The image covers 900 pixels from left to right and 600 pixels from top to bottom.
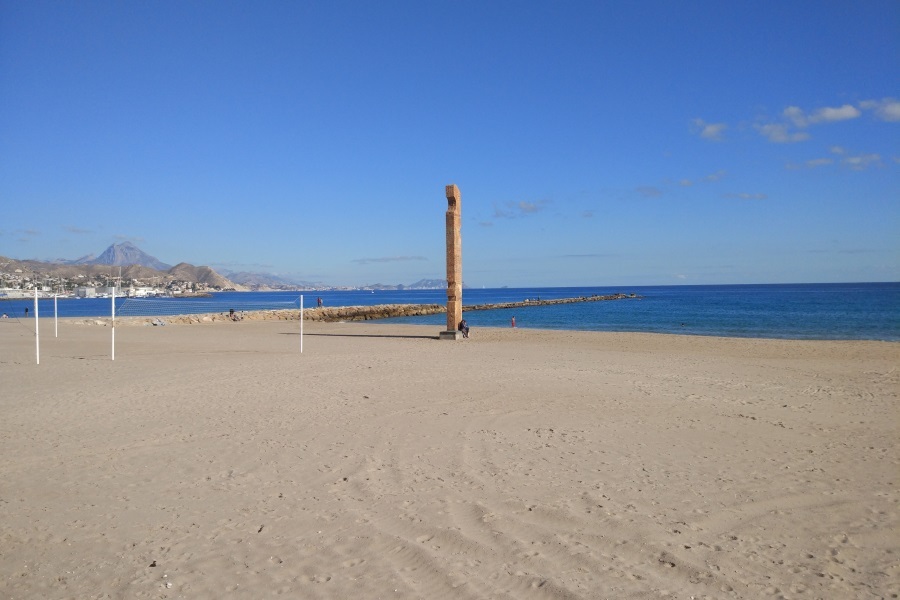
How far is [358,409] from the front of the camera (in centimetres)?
849

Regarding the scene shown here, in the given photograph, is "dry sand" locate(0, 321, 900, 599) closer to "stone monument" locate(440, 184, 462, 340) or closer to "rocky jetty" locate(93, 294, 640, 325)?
"stone monument" locate(440, 184, 462, 340)

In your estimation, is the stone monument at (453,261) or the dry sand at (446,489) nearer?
the dry sand at (446,489)

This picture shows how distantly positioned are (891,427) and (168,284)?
556 feet

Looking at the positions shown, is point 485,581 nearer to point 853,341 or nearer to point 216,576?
point 216,576

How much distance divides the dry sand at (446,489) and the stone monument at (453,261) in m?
10.6

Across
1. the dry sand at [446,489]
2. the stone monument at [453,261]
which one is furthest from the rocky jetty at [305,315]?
the dry sand at [446,489]

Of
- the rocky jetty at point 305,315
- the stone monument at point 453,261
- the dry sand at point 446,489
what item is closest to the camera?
the dry sand at point 446,489

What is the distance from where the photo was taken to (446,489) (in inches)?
200

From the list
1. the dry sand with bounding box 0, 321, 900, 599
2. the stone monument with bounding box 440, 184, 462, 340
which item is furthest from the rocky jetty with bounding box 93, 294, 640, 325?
the dry sand with bounding box 0, 321, 900, 599

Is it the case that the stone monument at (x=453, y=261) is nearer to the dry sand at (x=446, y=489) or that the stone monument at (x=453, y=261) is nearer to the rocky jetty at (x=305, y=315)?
the dry sand at (x=446, y=489)

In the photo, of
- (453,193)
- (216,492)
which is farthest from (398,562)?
(453,193)

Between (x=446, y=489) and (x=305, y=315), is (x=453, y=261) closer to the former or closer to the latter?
(x=446, y=489)

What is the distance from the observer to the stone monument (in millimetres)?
20828

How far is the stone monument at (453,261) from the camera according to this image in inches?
820
